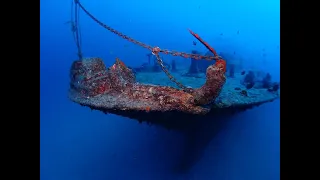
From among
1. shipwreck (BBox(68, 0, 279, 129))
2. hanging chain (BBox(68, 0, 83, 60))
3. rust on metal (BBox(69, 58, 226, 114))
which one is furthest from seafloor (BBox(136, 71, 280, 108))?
hanging chain (BBox(68, 0, 83, 60))

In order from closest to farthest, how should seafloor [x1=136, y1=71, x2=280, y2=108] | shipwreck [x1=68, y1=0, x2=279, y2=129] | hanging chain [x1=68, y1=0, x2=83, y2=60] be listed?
shipwreck [x1=68, y1=0, x2=279, y2=129] < seafloor [x1=136, y1=71, x2=280, y2=108] < hanging chain [x1=68, y1=0, x2=83, y2=60]

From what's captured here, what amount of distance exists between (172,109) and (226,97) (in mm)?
859

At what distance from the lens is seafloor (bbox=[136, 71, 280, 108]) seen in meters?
2.92

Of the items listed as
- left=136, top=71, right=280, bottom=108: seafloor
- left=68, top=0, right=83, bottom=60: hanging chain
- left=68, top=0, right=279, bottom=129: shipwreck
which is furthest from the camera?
left=68, top=0, right=83, bottom=60: hanging chain

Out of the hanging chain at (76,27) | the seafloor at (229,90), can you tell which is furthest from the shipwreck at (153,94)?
the hanging chain at (76,27)

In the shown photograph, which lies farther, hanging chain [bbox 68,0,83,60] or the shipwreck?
hanging chain [bbox 68,0,83,60]

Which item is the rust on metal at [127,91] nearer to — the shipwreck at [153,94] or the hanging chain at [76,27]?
Answer: the shipwreck at [153,94]

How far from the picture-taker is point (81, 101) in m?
2.87

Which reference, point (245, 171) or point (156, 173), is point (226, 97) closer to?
point (245, 171)

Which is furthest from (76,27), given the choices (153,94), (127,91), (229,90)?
(229,90)

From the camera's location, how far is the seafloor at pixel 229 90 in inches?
115

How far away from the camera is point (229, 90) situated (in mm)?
3516

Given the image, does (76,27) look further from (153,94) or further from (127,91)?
(153,94)

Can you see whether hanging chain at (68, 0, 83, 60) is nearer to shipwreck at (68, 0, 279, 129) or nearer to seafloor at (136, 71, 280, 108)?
shipwreck at (68, 0, 279, 129)
